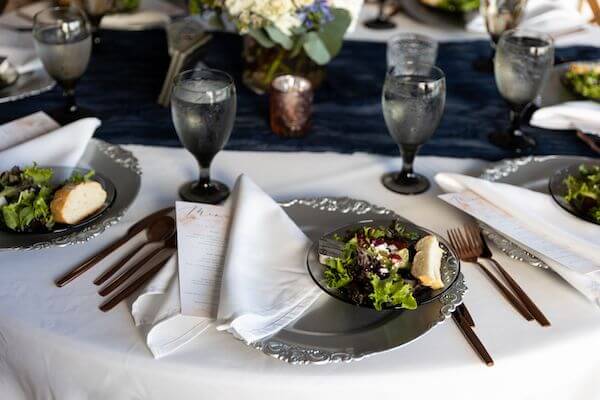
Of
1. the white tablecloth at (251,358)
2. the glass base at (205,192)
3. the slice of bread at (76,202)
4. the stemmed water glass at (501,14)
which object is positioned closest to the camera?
the white tablecloth at (251,358)

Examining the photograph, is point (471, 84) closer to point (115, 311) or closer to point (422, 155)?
point (422, 155)

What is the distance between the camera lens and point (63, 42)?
1.35 m

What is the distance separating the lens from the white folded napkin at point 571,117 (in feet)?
4.44

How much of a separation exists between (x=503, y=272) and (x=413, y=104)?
0.97 feet

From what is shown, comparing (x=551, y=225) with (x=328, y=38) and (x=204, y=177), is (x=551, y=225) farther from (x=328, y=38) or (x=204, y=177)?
(x=328, y=38)

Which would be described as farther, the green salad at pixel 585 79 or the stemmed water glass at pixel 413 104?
the green salad at pixel 585 79

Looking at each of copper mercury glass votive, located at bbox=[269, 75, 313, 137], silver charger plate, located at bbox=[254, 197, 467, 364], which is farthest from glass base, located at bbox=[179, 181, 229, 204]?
silver charger plate, located at bbox=[254, 197, 467, 364]

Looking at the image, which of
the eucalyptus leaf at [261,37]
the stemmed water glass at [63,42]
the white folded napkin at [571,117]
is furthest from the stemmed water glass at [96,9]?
the white folded napkin at [571,117]

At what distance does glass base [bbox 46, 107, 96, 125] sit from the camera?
1.42 m

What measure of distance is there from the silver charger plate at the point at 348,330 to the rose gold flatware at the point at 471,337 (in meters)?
0.02

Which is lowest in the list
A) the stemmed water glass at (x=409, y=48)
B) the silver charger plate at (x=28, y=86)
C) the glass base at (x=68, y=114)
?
the glass base at (x=68, y=114)

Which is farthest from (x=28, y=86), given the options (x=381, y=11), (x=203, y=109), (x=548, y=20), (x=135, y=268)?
(x=548, y=20)

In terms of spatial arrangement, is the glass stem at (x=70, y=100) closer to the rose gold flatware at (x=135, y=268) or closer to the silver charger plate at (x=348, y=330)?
the rose gold flatware at (x=135, y=268)

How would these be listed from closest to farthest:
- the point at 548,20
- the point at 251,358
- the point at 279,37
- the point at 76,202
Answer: the point at 251,358, the point at 76,202, the point at 279,37, the point at 548,20
